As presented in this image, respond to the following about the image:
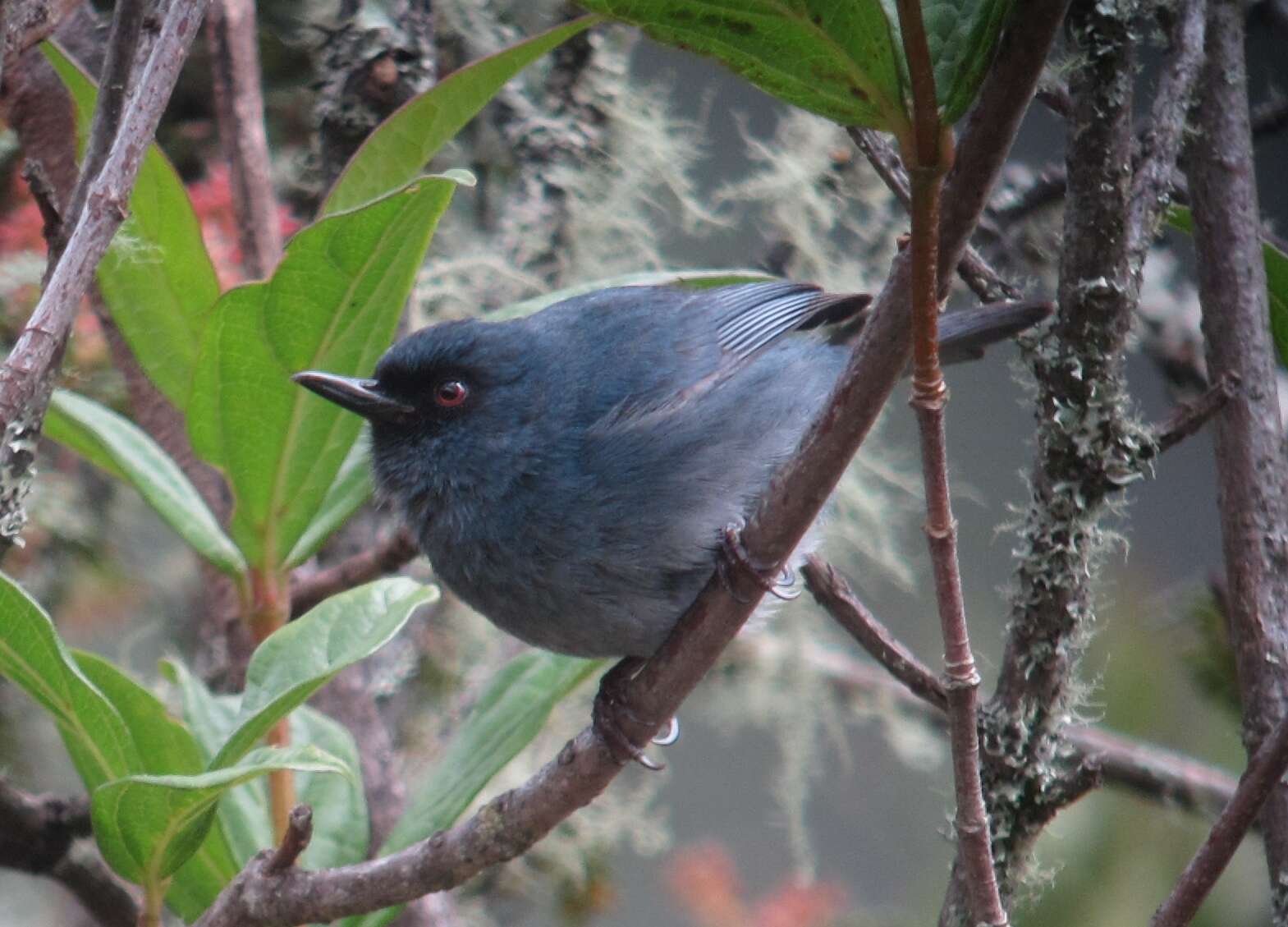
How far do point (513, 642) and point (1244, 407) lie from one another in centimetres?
227

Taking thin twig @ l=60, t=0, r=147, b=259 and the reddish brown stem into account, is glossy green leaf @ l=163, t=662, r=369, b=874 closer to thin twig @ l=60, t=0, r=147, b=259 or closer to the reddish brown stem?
thin twig @ l=60, t=0, r=147, b=259

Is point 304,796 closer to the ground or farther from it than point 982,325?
closer to the ground

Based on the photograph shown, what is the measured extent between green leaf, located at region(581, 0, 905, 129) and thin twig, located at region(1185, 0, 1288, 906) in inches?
36.5

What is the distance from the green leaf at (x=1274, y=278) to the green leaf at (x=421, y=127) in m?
1.06

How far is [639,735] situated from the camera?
210cm

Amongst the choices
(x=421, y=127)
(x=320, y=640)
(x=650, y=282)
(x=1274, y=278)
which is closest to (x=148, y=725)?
(x=320, y=640)

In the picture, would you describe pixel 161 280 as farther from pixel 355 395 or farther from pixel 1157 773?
pixel 1157 773

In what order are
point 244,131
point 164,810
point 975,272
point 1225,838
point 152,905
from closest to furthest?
1. point 1225,838
2. point 164,810
3. point 152,905
4. point 975,272
5. point 244,131

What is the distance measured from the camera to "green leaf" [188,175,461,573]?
2.10 meters

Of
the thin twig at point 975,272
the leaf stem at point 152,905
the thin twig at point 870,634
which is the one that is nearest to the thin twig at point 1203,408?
the thin twig at point 975,272

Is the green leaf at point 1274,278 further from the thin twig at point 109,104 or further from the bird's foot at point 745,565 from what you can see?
the thin twig at point 109,104

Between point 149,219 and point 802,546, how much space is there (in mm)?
1320

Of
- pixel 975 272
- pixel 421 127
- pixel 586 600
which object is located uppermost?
pixel 421 127

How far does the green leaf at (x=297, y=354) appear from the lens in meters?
2.10
